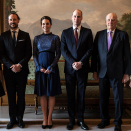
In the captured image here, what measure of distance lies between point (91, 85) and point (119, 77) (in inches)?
42.2

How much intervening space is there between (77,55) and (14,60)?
3.17 feet

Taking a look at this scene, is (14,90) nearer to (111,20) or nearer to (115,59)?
(115,59)

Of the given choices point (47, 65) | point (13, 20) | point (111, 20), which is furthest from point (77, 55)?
point (13, 20)

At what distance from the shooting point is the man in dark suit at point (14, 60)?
2.15 metres

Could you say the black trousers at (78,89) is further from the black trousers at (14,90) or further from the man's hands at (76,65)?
the black trousers at (14,90)

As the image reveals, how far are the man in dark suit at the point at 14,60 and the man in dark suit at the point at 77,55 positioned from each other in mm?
631

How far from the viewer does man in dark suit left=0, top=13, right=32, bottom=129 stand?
2.15 m

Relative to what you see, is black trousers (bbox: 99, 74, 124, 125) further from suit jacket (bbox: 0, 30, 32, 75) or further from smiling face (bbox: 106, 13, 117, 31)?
suit jacket (bbox: 0, 30, 32, 75)

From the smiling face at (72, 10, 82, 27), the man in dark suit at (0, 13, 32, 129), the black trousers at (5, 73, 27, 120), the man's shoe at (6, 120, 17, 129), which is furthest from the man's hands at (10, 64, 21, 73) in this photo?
the smiling face at (72, 10, 82, 27)

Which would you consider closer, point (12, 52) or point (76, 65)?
point (76, 65)

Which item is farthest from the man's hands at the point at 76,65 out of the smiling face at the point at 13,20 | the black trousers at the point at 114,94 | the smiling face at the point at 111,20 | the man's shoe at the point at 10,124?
the man's shoe at the point at 10,124

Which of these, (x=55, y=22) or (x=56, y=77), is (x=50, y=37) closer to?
(x=56, y=77)

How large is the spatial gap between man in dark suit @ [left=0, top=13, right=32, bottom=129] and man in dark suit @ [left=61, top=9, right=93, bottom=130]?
24.8 inches

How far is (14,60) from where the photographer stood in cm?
216
